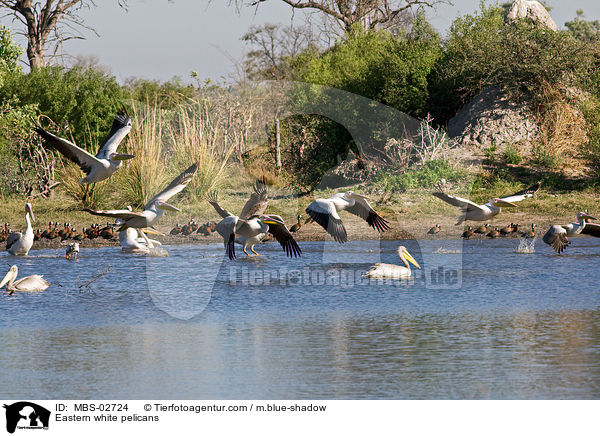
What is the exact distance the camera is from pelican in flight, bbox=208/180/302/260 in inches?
490

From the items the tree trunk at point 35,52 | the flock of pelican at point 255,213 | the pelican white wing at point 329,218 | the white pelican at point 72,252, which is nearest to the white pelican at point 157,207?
the flock of pelican at point 255,213

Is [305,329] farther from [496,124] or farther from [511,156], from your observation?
[496,124]

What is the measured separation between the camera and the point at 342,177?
2277 cm

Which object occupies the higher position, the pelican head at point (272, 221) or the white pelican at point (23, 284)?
the pelican head at point (272, 221)

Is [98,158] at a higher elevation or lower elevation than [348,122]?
lower

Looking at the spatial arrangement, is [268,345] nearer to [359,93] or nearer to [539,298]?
[539,298]

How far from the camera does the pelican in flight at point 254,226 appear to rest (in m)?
12.4

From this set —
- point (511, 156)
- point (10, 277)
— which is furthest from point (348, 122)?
point (10, 277)

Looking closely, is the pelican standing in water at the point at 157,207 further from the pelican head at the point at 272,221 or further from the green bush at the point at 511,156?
the green bush at the point at 511,156

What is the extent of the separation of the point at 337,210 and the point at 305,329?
369cm

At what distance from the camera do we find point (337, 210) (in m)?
12.8

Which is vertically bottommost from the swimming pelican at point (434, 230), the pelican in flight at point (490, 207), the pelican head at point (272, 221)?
the swimming pelican at point (434, 230)

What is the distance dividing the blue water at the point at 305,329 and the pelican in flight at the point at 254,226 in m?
0.52
